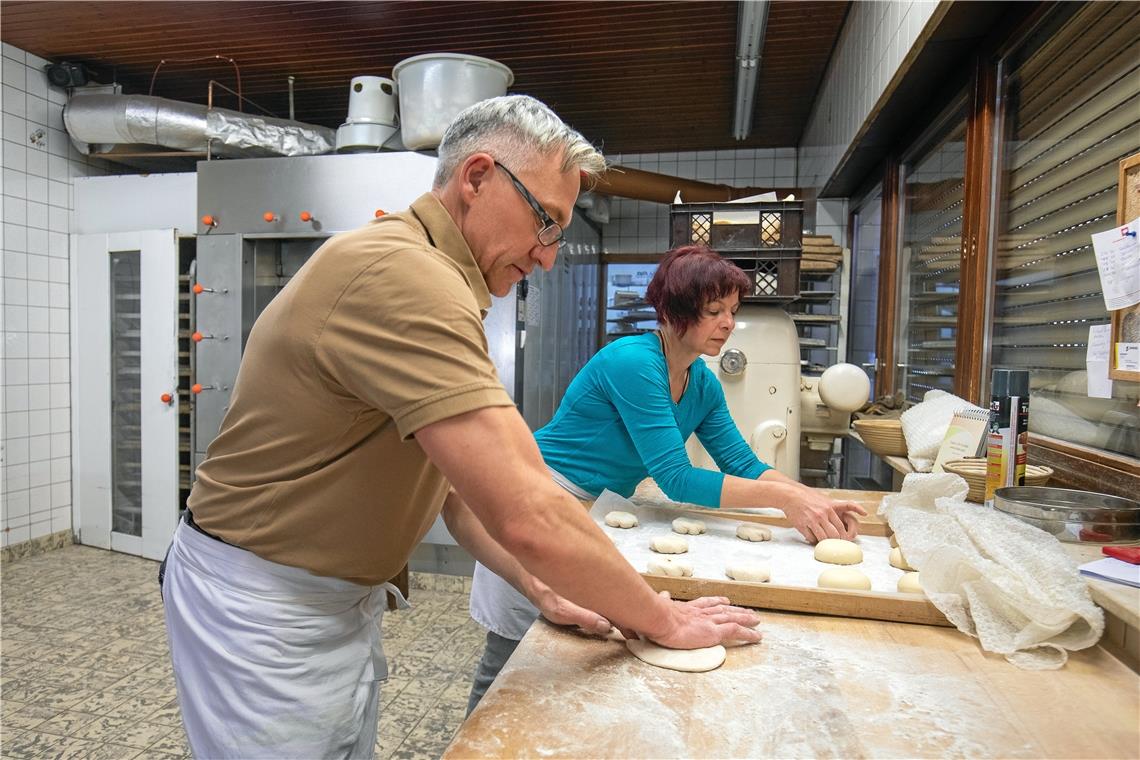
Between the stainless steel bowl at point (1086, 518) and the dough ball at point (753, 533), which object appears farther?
the dough ball at point (753, 533)

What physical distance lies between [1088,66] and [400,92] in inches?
110

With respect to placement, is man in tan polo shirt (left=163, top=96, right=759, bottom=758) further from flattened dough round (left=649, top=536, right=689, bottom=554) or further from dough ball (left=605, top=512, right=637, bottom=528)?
dough ball (left=605, top=512, right=637, bottom=528)

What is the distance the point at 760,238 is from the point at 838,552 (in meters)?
A: 1.63

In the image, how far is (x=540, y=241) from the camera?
1.03m

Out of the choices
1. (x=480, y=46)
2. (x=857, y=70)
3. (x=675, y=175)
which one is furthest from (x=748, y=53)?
(x=675, y=175)

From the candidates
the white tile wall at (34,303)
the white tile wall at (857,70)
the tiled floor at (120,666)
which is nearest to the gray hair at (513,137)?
the white tile wall at (857,70)

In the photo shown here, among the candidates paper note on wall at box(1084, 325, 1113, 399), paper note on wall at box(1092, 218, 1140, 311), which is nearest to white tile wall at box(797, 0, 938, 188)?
paper note on wall at box(1092, 218, 1140, 311)

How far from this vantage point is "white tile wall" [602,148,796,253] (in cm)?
517

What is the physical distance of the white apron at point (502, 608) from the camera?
58.6 inches

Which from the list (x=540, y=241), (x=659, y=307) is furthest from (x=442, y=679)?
(x=540, y=241)

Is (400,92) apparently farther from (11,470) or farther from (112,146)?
(11,470)

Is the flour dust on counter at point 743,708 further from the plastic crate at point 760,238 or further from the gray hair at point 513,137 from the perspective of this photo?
the plastic crate at point 760,238


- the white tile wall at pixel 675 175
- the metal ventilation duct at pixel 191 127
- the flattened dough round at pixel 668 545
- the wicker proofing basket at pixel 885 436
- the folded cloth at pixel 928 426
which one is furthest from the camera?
the white tile wall at pixel 675 175

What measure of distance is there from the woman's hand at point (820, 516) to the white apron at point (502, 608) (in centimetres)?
54
